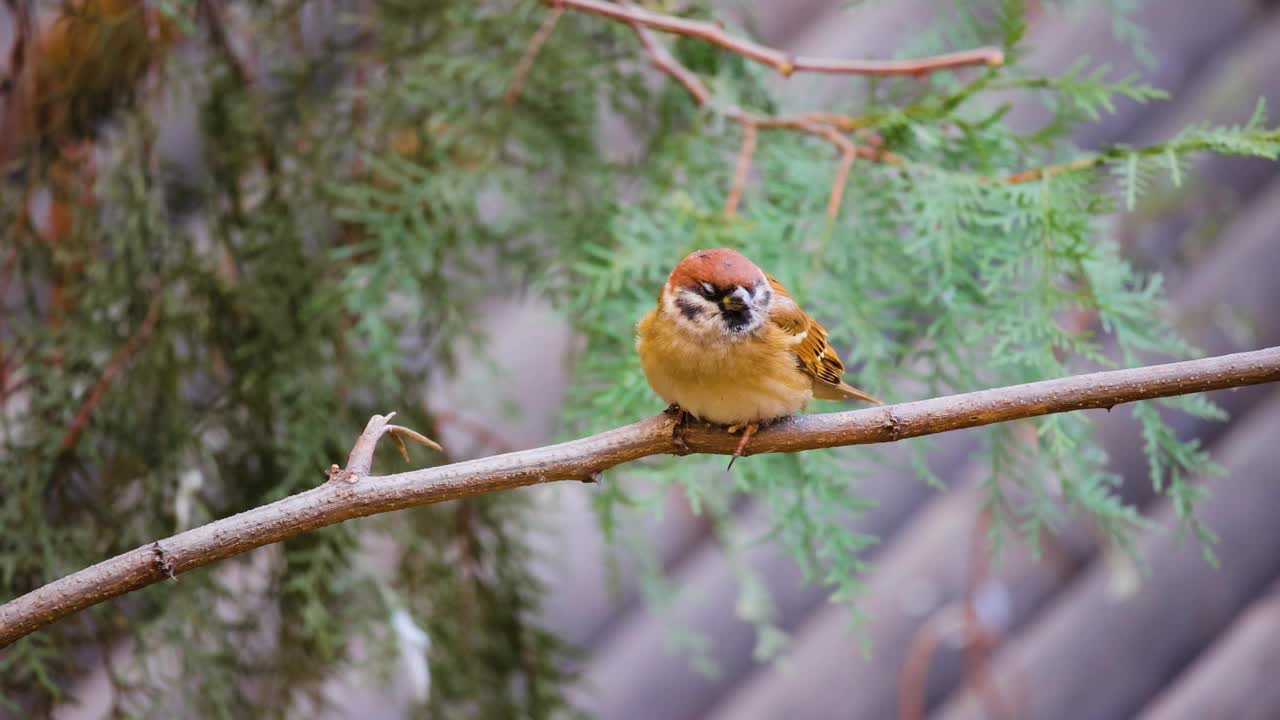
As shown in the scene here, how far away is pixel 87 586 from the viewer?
114 cm

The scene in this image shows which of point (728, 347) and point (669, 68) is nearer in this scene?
point (728, 347)

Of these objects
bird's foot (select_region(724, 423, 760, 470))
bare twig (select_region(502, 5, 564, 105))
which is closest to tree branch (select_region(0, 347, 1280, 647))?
bird's foot (select_region(724, 423, 760, 470))

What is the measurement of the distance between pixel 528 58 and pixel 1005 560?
2.03 meters

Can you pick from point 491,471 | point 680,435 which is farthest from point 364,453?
point 680,435

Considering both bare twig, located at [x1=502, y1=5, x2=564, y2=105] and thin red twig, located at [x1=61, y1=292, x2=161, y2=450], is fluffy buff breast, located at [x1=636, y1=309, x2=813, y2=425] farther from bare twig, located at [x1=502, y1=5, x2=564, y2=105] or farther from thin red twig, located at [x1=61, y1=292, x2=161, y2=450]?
thin red twig, located at [x1=61, y1=292, x2=161, y2=450]

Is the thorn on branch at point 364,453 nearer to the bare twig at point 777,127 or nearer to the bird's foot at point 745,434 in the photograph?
the bird's foot at point 745,434

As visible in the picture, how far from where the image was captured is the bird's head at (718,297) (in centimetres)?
156

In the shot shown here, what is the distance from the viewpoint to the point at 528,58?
82.4 inches

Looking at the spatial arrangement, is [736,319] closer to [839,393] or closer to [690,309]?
[690,309]

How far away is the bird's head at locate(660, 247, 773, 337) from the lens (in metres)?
1.56

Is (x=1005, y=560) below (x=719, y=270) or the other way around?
below

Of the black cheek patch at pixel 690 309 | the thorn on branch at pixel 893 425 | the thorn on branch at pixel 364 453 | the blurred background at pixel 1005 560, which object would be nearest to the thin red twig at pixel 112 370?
the blurred background at pixel 1005 560

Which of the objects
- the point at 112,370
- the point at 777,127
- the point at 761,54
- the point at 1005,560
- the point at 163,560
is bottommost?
the point at 1005,560

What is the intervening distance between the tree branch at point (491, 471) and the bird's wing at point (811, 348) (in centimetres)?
A: 34
